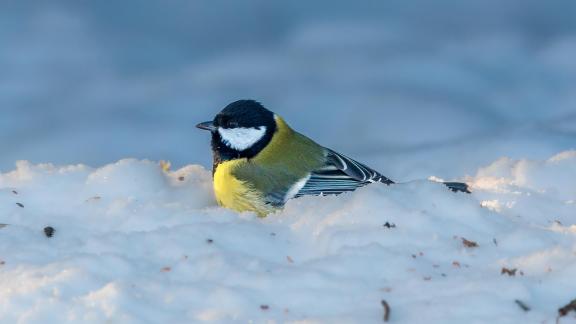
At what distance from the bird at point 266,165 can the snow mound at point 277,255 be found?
1.78ft

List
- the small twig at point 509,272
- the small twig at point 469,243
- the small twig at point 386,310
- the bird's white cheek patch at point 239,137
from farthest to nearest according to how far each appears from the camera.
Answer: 1. the bird's white cheek patch at point 239,137
2. the small twig at point 469,243
3. the small twig at point 509,272
4. the small twig at point 386,310

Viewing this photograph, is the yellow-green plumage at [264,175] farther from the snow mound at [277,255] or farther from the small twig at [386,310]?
the small twig at [386,310]

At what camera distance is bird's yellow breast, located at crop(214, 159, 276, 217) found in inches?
192

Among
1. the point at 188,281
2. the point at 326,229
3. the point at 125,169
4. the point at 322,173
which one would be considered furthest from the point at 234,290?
the point at 322,173

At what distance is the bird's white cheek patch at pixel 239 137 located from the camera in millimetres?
5039

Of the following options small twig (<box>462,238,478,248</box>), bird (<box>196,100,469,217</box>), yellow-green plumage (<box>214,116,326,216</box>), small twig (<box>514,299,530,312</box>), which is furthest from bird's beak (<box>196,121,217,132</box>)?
small twig (<box>514,299,530,312</box>)

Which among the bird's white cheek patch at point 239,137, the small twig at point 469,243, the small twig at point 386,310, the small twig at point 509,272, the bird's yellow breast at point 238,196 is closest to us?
the small twig at point 386,310

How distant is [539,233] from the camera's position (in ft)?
12.0

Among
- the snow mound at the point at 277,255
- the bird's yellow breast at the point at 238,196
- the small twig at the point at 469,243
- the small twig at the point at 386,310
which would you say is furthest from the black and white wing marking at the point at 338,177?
the small twig at the point at 386,310

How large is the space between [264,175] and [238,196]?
18 cm

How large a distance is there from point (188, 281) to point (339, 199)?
0.97 meters

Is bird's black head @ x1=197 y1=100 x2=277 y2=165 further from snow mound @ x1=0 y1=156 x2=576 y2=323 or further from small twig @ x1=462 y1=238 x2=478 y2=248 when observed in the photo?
small twig @ x1=462 y1=238 x2=478 y2=248

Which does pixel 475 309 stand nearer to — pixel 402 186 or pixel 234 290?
pixel 234 290

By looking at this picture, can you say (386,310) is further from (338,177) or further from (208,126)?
(208,126)
